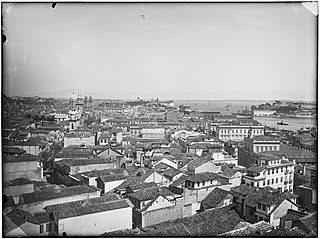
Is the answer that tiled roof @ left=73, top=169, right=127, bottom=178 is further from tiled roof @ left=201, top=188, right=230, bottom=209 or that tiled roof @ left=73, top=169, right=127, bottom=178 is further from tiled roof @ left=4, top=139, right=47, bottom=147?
tiled roof @ left=201, top=188, right=230, bottom=209

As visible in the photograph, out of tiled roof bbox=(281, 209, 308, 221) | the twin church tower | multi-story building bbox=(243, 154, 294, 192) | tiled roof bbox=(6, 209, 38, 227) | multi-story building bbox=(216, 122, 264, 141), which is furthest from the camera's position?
multi-story building bbox=(216, 122, 264, 141)

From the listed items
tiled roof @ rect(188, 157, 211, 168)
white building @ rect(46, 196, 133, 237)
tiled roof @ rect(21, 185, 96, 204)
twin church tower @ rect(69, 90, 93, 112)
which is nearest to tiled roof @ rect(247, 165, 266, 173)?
tiled roof @ rect(188, 157, 211, 168)

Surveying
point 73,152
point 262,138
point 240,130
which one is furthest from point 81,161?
point 262,138

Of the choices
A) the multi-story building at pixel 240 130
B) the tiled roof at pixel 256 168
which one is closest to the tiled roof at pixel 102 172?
the multi-story building at pixel 240 130

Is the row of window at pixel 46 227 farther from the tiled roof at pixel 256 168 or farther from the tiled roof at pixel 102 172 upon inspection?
the tiled roof at pixel 256 168

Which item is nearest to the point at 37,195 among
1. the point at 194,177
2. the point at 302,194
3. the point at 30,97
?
the point at 30,97

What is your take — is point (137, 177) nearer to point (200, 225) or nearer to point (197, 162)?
point (197, 162)

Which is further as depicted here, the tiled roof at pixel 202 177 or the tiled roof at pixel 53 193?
the tiled roof at pixel 202 177
